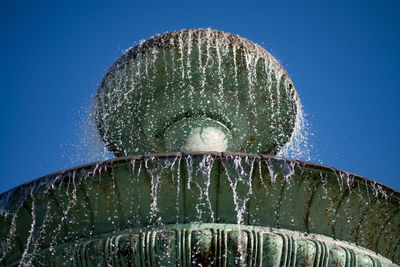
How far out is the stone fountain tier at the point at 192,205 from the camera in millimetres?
4922

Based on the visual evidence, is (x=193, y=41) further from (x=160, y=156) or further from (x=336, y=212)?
(x=336, y=212)

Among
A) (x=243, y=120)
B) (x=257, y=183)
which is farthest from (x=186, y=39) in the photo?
(x=257, y=183)

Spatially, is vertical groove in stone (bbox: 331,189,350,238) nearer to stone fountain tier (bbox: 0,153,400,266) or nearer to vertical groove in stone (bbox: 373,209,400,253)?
stone fountain tier (bbox: 0,153,400,266)

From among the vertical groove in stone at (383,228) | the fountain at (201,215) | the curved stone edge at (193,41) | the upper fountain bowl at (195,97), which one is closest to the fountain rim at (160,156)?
the fountain at (201,215)

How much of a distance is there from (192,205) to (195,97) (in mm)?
2837

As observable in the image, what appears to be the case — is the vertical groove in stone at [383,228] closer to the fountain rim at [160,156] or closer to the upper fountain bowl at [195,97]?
the fountain rim at [160,156]

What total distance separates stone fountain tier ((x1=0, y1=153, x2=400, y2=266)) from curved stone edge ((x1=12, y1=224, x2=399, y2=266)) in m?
0.01

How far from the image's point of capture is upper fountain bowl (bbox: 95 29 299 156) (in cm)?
734

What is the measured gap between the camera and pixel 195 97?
771 cm

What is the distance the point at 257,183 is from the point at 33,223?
1.97m

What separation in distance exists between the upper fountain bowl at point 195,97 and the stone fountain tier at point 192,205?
211cm

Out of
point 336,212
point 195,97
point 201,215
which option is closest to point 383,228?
point 336,212

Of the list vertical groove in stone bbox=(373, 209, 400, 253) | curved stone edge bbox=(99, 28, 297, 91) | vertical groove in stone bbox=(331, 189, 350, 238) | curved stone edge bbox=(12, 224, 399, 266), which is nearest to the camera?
curved stone edge bbox=(12, 224, 399, 266)

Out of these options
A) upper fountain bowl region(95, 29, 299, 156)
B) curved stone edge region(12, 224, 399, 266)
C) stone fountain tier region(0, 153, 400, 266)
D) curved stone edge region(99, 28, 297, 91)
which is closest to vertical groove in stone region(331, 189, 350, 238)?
stone fountain tier region(0, 153, 400, 266)
